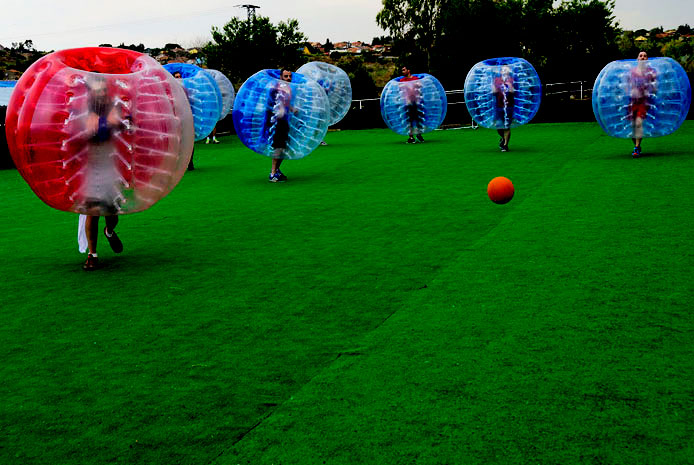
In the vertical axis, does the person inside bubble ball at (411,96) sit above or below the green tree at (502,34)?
below

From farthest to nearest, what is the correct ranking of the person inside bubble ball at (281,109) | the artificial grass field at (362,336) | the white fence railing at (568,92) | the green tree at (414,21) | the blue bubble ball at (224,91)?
1. the green tree at (414,21)
2. the white fence railing at (568,92)
3. the blue bubble ball at (224,91)
4. the person inside bubble ball at (281,109)
5. the artificial grass field at (362,336)

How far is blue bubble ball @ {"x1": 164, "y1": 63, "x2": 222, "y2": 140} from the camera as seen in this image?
14.6 metres

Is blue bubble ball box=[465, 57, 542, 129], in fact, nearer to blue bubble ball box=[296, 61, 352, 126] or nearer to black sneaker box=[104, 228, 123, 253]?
blue bubble ball box=[296, 61, 352, 126]

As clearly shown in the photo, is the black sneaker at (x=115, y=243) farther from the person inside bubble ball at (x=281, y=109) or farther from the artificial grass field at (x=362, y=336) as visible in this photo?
the person inside bubble ball at (x=281, y=109)

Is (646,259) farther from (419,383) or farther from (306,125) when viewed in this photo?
(306,125)

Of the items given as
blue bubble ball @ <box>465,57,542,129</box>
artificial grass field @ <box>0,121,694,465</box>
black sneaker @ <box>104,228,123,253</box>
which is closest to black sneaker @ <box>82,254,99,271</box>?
artificial grass field @ <box>0,121,694,465</box>

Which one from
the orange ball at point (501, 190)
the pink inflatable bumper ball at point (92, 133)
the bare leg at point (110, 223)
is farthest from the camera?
the orange ball at point (501, 190)

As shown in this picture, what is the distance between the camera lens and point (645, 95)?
40.4 ft

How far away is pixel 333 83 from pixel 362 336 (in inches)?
653

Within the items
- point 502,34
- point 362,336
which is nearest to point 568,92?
point 502,34

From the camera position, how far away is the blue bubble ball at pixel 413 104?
18.2 metres

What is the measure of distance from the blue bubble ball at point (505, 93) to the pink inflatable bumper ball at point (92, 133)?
10.2 metres

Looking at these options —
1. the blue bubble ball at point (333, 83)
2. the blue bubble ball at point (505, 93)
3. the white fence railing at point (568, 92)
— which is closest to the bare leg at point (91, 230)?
the blue bubble ball at point (505, 93)

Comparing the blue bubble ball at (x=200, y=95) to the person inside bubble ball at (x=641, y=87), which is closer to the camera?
the person inside bubble ball at (x=641, y=87)
